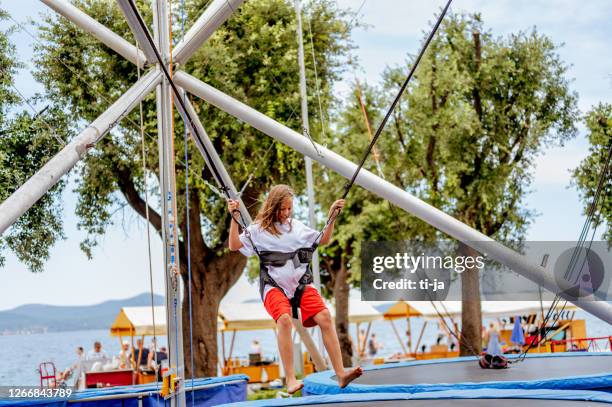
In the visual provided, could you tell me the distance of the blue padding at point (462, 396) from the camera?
4.53 meters

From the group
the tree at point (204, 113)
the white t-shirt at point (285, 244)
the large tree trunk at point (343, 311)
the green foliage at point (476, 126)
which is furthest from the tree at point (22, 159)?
the large tree trunk at point (343, 311)

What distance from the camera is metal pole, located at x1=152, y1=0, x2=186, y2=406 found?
5.29 metres

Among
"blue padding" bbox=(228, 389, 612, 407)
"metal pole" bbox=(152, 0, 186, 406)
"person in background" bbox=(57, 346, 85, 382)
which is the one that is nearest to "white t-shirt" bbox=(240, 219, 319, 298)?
"blue padding" bbox=(228, 389, 612, 407)

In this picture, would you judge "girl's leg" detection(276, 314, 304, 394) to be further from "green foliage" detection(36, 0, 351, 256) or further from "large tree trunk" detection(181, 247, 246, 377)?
"large tree trunk" detection(181, 247, 246, 377)

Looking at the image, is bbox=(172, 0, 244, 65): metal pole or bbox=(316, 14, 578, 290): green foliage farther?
bbox=(316, 14, 578, 290): green foliage

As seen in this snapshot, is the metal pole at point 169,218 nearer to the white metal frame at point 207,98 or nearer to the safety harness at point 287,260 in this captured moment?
the white metal frame at point 207,98

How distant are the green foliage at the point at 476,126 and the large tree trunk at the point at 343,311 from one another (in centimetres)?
340

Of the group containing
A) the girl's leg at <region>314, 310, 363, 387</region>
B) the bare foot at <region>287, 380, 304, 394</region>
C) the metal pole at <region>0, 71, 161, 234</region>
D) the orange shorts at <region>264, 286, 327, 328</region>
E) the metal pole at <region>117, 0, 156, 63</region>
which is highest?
the metal pole at <region>117, 0, 156, 63</region>

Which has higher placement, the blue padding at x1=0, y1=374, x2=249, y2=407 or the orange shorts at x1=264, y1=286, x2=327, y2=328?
the orange shorts at x1=264, y1=286, x2=327, y2=328

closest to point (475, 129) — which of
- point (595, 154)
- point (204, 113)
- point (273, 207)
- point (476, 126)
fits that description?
point (476, 126)

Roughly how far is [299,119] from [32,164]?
3.63m

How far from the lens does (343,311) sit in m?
16.4

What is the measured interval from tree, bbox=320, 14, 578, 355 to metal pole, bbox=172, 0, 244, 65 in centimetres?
726

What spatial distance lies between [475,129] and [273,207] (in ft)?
28.9
